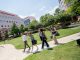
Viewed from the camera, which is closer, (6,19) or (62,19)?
(62,19)

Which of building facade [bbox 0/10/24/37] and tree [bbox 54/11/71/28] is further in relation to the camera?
building facade [bbox 0/10/24/37]

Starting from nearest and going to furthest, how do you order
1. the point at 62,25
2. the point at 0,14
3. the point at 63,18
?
1. the point at 62,25
2. the point at 63,18
3. the point at 0,14

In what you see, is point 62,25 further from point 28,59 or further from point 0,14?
point 0,14

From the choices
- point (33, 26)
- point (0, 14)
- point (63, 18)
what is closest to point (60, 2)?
point (63, 18)

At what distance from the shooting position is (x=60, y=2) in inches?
967

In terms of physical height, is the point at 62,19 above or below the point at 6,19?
below

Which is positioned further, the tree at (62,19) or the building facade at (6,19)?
the building facade at (6,19)

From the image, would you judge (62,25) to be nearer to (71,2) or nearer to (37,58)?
(71,2)

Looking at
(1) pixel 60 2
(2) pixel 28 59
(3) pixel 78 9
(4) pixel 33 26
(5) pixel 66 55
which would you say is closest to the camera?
(5) pixel 66 55

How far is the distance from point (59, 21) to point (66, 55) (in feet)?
122

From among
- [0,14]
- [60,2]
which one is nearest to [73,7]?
[60,2]

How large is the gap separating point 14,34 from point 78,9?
145ft

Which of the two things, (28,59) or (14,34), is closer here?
(28,59)

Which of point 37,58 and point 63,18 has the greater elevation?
point 63,18
